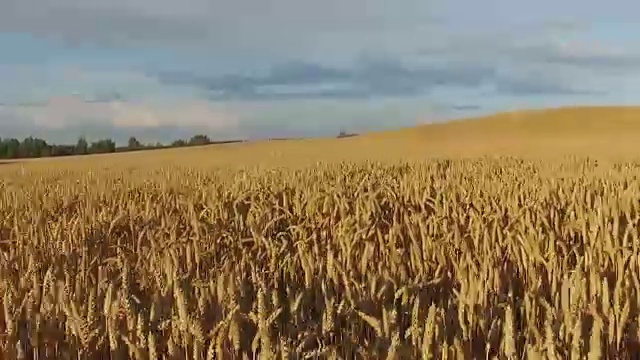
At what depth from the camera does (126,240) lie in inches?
181

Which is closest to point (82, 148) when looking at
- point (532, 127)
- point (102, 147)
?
point (102, 147)

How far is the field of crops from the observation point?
2117 mm

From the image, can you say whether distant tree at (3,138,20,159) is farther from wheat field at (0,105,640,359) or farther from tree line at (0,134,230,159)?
wheat field at (0,105,640,359)

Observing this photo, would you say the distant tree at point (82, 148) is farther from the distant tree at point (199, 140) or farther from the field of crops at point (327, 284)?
the field of crops at point (327, 284)

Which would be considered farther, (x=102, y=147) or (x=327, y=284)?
(x=102, y=147)

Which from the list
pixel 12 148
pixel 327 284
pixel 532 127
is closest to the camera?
pixel 327 284

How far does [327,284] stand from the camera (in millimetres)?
3074

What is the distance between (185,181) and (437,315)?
6.97 m

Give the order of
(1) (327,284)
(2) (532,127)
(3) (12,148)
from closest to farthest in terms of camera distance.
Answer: (1) (327,284) < (2) (532,127) < (3) (12,148)

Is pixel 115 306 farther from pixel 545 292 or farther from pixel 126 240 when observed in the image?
pixel 126 240

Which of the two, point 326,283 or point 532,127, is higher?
point 532,127

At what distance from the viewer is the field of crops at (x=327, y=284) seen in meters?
2.12

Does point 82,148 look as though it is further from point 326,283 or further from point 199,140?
point 326,283

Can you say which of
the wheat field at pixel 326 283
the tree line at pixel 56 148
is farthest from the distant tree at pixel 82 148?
the wheat field at pixel 326 283
